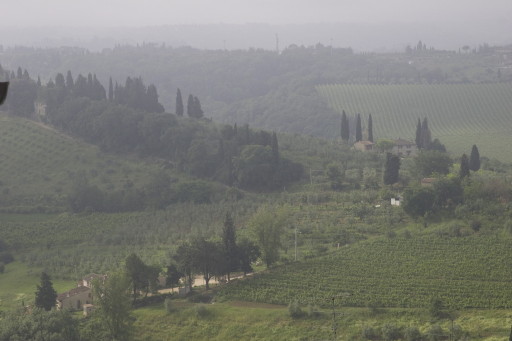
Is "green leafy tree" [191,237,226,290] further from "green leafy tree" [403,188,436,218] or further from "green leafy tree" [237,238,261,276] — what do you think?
"green leafy tree" [403,188,436,218]

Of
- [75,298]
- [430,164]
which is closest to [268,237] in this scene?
[75,298]

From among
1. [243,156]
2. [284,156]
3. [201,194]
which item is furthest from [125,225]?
[284,156]

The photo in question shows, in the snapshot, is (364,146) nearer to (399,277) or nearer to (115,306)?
(399,277)

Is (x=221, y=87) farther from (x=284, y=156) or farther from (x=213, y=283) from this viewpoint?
(x=213, y=283)

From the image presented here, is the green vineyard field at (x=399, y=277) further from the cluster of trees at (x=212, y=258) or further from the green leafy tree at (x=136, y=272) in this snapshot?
the green leafy tree at (x=136, y=272)

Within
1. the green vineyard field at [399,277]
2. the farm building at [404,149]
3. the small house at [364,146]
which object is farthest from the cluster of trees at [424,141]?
the green vineyard field at [399,277]

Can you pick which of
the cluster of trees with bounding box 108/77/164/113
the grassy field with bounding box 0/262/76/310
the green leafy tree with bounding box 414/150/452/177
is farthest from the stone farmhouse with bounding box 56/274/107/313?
the cluster of trees with bounding box 108/77/164/113
